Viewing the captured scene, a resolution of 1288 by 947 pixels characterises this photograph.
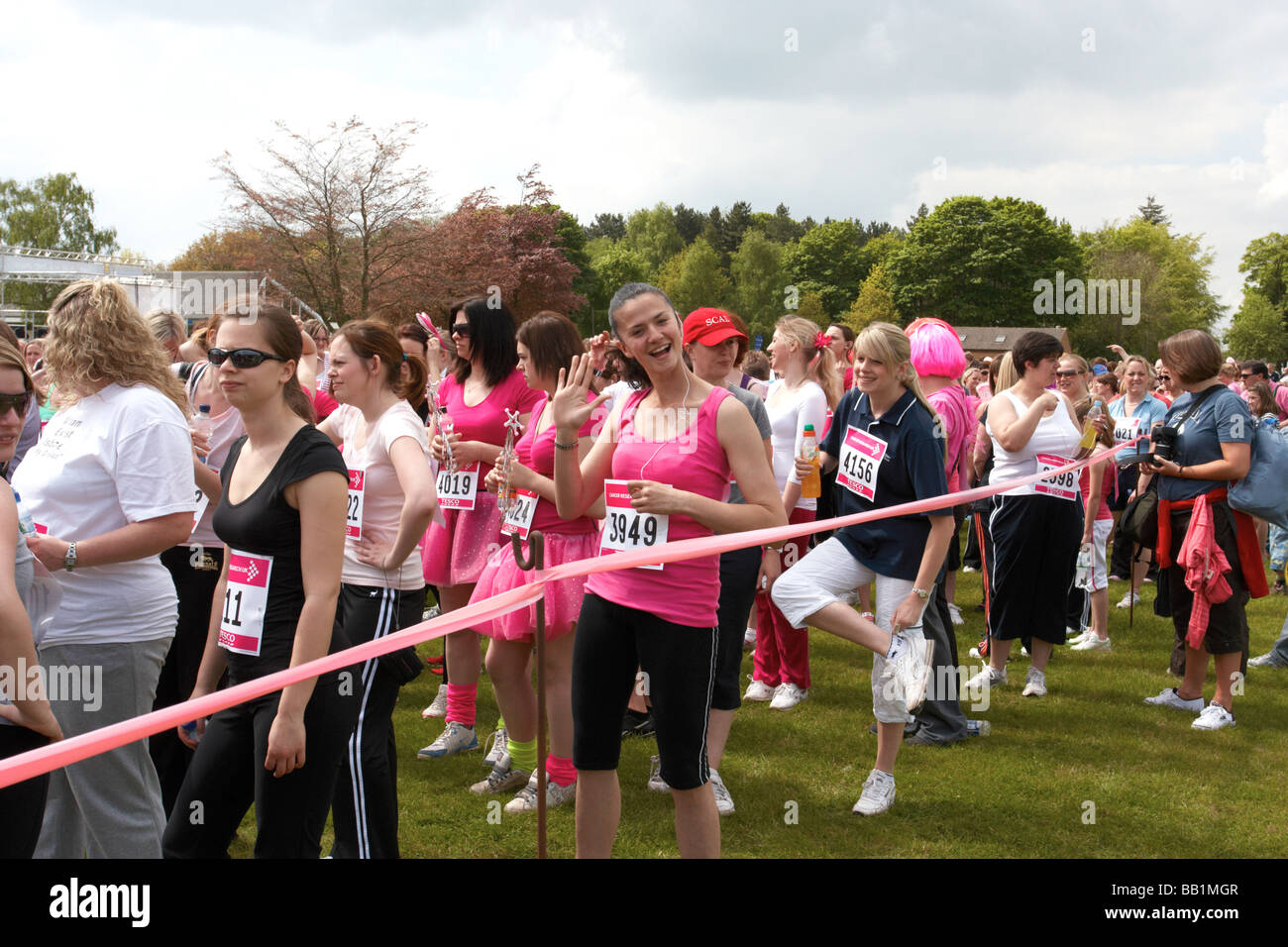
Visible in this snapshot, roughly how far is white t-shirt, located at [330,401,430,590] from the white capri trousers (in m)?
1.72

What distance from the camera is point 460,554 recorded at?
5.41 m

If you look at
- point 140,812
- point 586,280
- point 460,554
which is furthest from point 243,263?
point 586,280

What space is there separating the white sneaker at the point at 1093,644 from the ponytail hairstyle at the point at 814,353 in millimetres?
3166

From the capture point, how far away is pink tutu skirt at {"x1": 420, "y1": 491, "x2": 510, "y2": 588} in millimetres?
5355

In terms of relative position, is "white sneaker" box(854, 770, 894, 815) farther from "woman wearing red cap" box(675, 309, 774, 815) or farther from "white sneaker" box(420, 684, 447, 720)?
"white sneaker" box(420, 684, 447, 720)

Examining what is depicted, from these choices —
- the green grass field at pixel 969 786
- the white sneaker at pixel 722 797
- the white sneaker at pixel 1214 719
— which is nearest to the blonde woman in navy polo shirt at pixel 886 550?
the green grass field at pixel 969 786

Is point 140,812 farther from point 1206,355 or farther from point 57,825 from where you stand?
point 1206,355

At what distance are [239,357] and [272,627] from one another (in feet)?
2.61

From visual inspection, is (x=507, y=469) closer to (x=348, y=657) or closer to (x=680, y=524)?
(x=680, y=524)

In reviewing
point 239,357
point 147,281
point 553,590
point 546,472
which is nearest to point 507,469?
point 546,472

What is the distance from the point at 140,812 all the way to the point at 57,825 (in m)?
0.31

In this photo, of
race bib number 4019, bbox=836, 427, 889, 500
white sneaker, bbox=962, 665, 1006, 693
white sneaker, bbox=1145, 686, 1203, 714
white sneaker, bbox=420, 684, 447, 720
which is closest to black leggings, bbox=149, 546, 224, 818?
white sneaker, bbox=420, 684, 447, 720

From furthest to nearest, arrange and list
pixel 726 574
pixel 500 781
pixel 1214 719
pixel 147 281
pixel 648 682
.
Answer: pixel 147 281 < pixel 1214 719 < pixel 500 781 < pixel 726 574 < pixel 648 682

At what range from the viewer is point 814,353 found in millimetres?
6641
